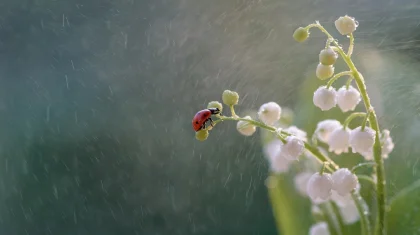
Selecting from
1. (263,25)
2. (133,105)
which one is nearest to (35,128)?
(133,105)

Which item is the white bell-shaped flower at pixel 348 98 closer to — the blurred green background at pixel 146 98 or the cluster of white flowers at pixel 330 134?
the cluster of white flowers at pixel 330 134

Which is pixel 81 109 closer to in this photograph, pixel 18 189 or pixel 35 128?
pixel 35 128

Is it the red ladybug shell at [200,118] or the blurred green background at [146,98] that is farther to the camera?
the blurred green background at [146,98]

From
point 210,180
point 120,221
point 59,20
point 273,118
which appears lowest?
point 120,221

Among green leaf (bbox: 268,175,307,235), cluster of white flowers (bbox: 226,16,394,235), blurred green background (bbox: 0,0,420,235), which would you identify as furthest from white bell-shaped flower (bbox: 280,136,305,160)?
blurred green background (bbox: 0,0,420,235)

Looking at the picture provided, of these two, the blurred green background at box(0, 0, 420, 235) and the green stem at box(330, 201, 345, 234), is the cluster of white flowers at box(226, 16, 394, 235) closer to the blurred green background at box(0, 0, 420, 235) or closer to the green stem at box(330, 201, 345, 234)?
the green stem at box(330, 201, 345, 234)

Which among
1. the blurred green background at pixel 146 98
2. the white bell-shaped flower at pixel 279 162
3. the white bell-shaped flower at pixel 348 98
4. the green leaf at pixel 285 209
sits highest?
the white bell-shaped flower at pixel 348 98

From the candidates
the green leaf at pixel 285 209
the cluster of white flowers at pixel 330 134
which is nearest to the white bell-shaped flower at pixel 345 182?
the cluster of white flowers at pixel 330 134

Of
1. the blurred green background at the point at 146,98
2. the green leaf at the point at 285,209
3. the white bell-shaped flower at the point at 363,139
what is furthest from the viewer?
the blurred green background at the point at 146,98
